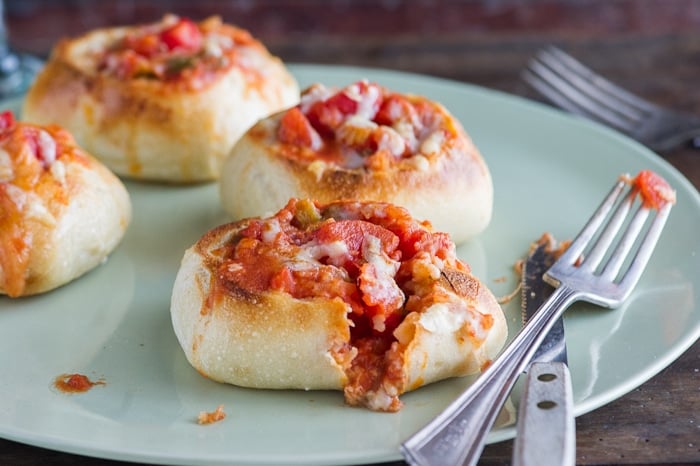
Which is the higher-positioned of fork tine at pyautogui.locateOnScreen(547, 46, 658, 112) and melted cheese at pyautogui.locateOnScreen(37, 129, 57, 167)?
Answer: fork tine at pyautogui.locateOnScreen(547, 46, 658, 112)

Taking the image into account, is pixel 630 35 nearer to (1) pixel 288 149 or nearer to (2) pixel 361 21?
(2) pixel 361 21

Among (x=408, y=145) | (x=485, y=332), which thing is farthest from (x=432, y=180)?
(x=485, y=332)

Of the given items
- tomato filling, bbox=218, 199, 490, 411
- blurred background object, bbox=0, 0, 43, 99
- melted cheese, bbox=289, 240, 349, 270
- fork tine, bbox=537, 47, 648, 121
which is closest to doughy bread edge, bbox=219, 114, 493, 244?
tomato filling, bbox=218, 199, 490, 411

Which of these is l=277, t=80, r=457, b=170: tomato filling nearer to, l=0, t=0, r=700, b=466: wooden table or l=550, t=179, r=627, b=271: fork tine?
l=550, t=179, r=627, b=271: fork tine

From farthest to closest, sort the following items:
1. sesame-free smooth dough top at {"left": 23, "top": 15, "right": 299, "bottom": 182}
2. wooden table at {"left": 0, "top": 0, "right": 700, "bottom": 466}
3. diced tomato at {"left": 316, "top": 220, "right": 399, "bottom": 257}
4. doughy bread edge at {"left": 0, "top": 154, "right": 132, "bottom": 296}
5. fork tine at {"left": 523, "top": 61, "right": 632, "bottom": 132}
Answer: fork tine at {"left": 523, "top": 61, "right": 632, "bottom": 132} → sesame-free smooth dough top at {"left": 23, "top": 15, "right": 299, "bottom": 182} → doughy bread edge at {"left": 0, "top": 154, "right": 132, "bottom": 296} → diced tomato at {"left": 316, "top": 220, "right": 399, "bottom": 257} → wooden table at {"left": 0, "top": 0, "right": 700, "bottom": 466}

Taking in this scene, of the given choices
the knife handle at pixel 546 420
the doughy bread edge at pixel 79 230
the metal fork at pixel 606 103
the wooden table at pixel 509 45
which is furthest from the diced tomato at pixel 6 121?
the metal fork at pixel 606 103
